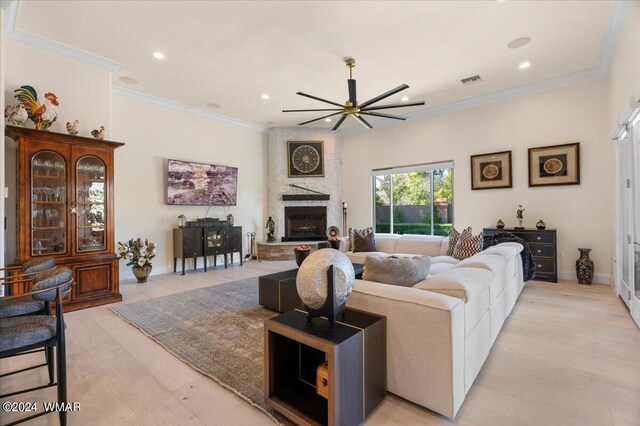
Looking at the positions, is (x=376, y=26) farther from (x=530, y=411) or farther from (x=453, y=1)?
(x=530, y=411)

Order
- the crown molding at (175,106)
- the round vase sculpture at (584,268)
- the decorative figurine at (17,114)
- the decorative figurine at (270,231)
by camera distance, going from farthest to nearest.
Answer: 1. the decorative figurine at (270,231)
2. the crown molding at (175,106)
3. the round vase sculpture at (584,268)
4. the decorative figurine at (17,114)

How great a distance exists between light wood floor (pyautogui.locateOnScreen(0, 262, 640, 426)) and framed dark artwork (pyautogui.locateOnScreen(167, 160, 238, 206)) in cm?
310

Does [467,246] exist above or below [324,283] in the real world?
below

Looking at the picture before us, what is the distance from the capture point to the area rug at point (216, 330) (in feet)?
7.04

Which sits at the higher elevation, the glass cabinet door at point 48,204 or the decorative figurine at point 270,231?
the glass cabinet door at point 48,204

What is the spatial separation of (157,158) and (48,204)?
2303 mm

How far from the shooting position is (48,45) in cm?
376

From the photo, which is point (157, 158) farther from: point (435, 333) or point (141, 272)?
point (435, 333)

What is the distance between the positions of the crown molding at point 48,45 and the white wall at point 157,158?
1.09m

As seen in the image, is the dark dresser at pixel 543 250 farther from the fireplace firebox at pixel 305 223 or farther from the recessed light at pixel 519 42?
the fireplace firebox at pixel 305 223

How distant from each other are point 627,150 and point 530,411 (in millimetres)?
3583

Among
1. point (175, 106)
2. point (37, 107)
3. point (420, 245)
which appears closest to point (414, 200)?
point (420, 245)

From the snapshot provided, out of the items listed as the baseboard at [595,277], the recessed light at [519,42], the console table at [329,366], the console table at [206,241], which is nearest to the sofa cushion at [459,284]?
the console table at [329,366]

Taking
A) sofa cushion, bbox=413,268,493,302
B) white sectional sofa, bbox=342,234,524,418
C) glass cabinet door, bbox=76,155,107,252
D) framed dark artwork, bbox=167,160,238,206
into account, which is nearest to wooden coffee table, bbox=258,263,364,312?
white sectional sofa, bbox=342,234,524,418
